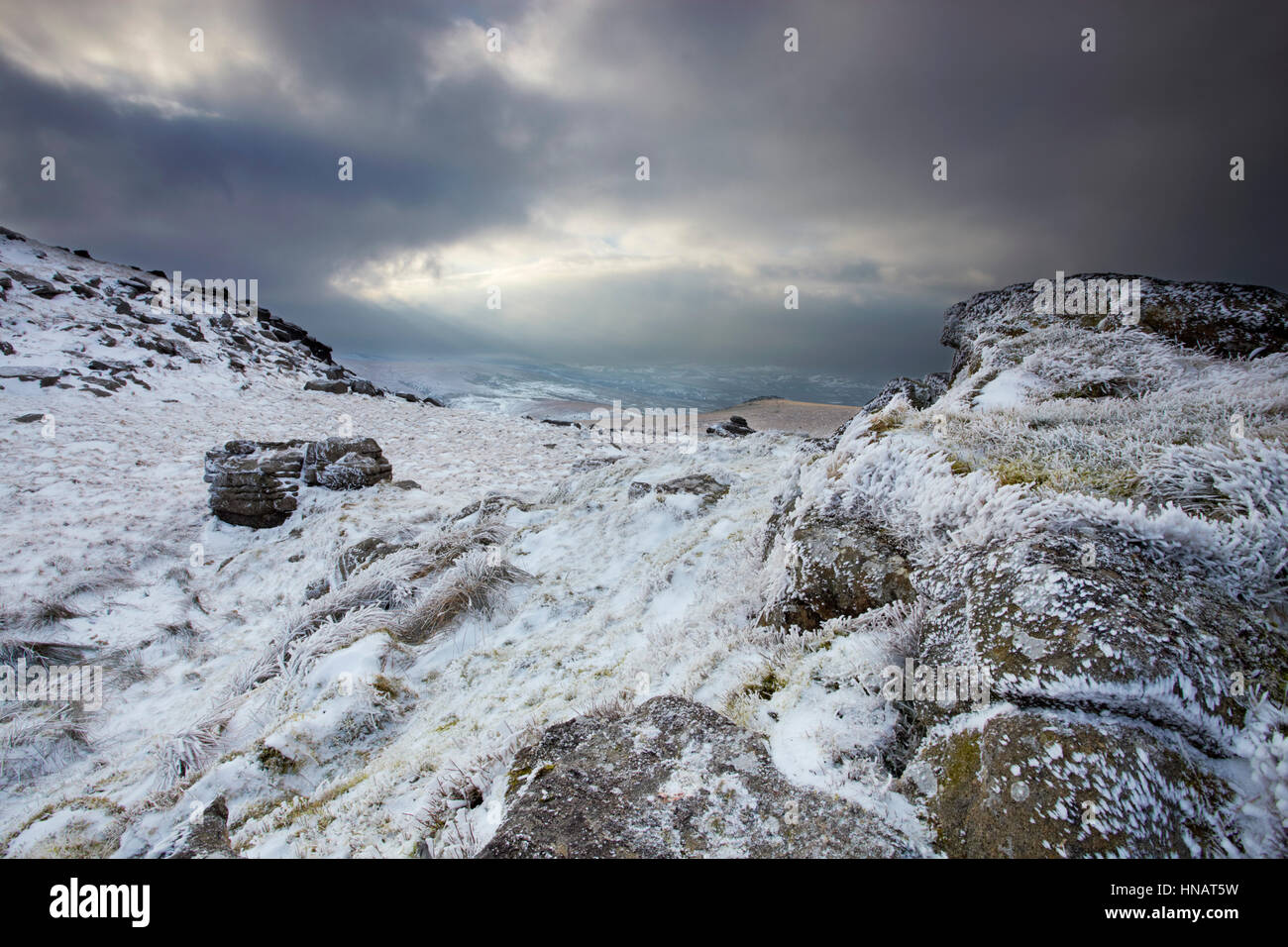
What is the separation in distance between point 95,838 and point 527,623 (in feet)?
12.9

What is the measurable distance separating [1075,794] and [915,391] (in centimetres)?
965

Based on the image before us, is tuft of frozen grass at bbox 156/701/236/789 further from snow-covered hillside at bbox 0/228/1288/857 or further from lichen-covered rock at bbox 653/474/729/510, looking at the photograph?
lichen-covered rock at bbox 653/474/729/510

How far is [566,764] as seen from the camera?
2914 millimetres

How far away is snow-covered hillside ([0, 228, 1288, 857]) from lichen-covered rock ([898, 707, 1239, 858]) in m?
0.01

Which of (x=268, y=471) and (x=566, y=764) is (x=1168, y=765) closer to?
(x=566, y=764)

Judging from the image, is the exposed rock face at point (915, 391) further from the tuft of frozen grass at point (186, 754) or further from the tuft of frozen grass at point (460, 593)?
the tuft of frozen grass at point (186, 754)

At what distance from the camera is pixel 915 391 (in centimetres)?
1042

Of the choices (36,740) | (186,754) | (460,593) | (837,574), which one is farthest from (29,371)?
(837,574)

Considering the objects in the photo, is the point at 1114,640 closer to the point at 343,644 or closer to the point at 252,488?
the point at 343,644

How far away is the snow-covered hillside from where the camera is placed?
7.43 ft

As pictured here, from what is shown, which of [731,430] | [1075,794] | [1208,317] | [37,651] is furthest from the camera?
[731,430]

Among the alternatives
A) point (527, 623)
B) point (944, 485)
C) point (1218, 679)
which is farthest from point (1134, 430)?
point (527, 623)

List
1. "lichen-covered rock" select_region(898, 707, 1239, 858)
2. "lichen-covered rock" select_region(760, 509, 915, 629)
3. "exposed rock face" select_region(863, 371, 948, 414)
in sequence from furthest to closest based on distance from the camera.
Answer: "exposed rock face" select_region(863, 371, 948, 414) → "lichen-covered rock" select_region(760, 509, 915, 629) → "lichen-covered rock" select_region(898, 707, 1239, 858)

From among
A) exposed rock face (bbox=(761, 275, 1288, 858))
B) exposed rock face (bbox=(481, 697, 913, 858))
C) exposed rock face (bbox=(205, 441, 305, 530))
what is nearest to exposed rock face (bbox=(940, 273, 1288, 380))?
exposed rock face (bbox=(761, 275, 1288, 858))
